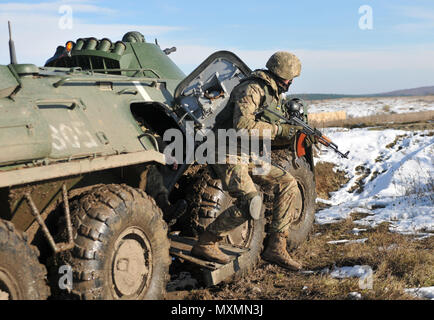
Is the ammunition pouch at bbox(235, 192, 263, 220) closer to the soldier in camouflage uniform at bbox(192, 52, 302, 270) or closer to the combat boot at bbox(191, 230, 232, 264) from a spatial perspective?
the soldier in camouflage uniform at bbox(192, 52, 302, 270)

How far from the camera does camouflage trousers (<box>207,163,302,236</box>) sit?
4.79 meters

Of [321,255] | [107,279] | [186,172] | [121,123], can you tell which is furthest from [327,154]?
[107,279]

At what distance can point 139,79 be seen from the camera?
521 centimetres

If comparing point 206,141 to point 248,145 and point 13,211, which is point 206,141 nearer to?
point 248,145

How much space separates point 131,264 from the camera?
13.6 ft

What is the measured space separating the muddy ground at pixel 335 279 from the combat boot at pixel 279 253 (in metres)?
0.16

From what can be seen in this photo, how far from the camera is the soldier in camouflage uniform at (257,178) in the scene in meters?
4.77

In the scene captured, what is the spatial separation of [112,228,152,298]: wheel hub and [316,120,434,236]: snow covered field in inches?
164

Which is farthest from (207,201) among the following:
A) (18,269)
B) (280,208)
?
(18,269)

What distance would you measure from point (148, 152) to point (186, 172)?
128 cm

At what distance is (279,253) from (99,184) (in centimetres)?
209

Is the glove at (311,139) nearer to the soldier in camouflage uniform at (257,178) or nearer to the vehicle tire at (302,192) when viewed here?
the soldier in camouflage uniform at (257,178)

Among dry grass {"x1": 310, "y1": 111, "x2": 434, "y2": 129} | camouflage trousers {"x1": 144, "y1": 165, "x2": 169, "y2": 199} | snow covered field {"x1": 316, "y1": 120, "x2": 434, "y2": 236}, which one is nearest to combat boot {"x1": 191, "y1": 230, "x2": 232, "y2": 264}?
camouflage trousers {"x1": 144, "y1": 165, "x2": 169, "y2": 199}

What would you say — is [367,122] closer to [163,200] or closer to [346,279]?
[346,279]
